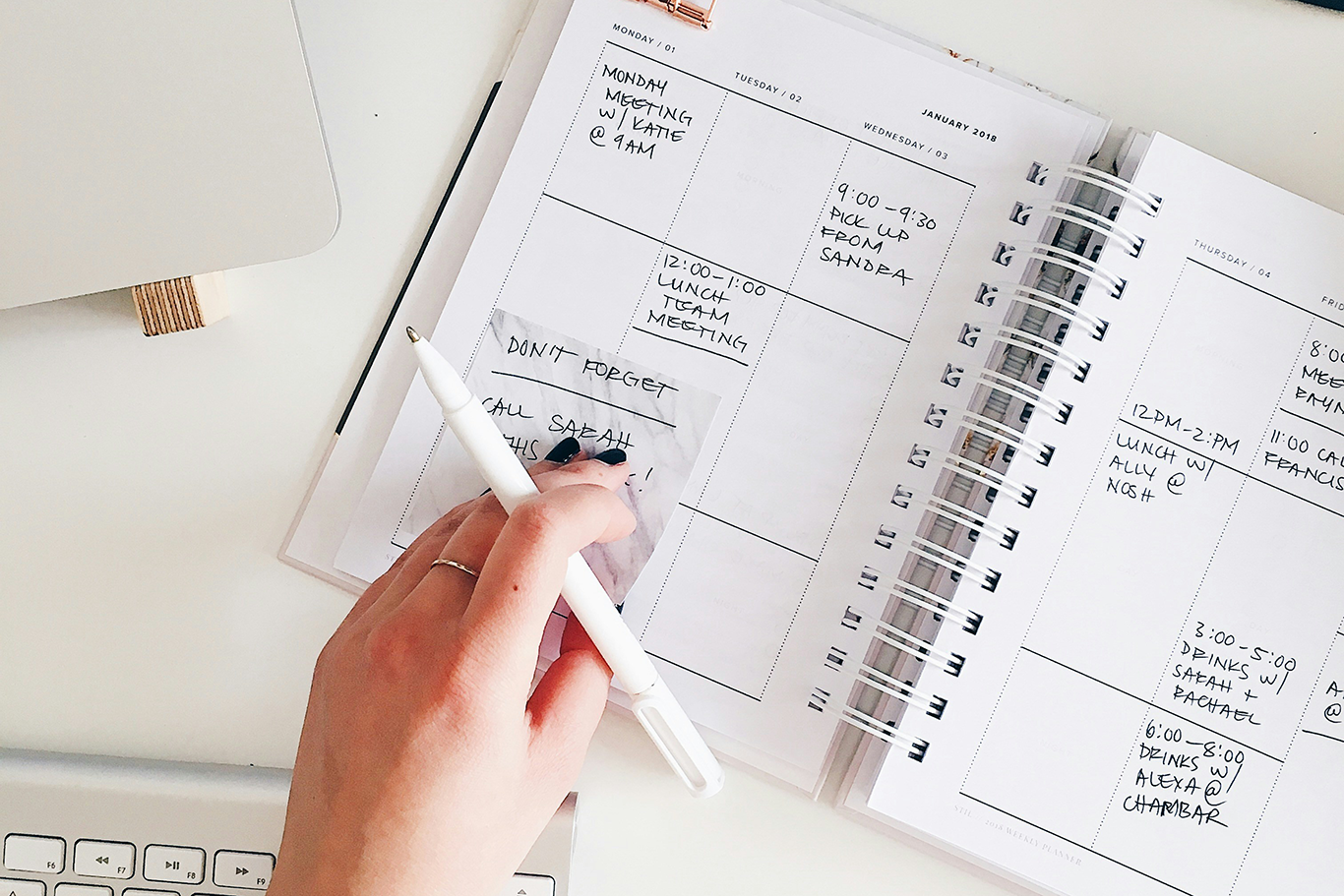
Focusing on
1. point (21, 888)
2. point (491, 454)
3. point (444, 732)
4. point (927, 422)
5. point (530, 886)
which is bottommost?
point (21, 888)

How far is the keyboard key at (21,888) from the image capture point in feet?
1.68

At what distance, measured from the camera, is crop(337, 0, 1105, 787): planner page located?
54 centimetres

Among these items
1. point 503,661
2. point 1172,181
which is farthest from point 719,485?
point 1172,181

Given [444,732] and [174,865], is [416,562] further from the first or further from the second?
[174,865]

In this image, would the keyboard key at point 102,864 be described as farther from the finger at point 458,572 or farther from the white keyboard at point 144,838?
the finger at point 458,572

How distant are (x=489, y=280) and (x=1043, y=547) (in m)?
0.34

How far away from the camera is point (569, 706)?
18.4 inches

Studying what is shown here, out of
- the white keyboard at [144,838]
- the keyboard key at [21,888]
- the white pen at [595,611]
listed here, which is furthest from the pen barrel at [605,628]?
the keyboard key at [21,888]

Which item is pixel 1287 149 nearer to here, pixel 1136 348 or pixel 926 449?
pixel 1136 348

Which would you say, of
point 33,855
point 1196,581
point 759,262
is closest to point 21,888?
point 33,855

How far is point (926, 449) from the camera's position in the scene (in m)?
0.54

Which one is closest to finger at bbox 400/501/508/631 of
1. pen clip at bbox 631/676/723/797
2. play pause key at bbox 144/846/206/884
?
pen clip at bbox 631/676/723/797

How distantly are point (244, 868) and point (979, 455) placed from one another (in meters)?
0.46

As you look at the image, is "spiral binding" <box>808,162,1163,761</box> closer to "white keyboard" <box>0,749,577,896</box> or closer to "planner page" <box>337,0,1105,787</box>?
"planner page" <box>337,0,1105,787</box>
